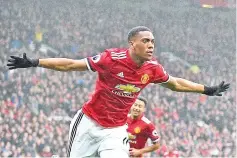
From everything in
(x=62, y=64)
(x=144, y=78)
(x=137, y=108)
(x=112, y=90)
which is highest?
(x=62, y=64)

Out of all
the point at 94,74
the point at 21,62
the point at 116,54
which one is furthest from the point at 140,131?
the point at 94,74

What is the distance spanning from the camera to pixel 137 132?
9.04m

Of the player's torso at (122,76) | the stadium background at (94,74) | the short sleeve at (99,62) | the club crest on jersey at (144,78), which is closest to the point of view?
the short sleeve at (99,62)

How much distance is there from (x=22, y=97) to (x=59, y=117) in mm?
1336

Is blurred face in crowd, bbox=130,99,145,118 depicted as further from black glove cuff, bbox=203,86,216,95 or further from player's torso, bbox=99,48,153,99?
player's torso, bbox=99,48,153,99

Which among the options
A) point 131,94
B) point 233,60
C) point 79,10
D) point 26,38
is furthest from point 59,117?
point 131,94

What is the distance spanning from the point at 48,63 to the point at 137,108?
3.08 meters

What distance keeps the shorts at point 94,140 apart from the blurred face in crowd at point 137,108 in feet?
7.23

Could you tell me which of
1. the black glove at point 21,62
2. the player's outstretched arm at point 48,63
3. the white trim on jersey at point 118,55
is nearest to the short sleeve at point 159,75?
the white trim on jersey at point 118,55

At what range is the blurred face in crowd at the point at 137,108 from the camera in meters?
8.77

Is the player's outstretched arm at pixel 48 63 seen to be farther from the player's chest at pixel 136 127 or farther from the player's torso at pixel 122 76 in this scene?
the player's chest at pixel 136 127

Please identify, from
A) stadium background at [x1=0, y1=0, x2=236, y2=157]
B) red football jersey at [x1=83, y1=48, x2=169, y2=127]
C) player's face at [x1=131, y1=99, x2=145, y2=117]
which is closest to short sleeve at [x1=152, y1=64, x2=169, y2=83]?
red football jersey at [x1=83, y1=48, x2=169, y2=127]

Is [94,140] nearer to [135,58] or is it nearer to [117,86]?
[117,86]

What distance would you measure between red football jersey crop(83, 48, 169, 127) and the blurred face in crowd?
7.52ft
